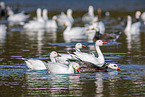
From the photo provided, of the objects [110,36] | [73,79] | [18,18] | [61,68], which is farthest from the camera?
[18,18]

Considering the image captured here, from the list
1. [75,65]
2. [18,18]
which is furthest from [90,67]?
[18,18]

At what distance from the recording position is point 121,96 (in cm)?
965

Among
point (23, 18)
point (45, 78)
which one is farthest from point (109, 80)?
point (23, 18)

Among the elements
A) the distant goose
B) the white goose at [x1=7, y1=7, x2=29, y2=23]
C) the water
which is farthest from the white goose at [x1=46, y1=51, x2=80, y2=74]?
the white goose at [x1=7, y1=7, x2=29, y2=23]

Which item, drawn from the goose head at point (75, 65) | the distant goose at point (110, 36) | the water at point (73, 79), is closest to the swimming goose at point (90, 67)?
the water at point (73, 79)

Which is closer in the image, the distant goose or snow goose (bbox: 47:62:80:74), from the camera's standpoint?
snow goose (bbox: 47:62:80:74)

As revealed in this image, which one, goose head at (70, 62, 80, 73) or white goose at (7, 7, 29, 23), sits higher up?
white goose at (7, 7, 29, 23)

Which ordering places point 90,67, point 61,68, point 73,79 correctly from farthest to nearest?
point 90,67
point 61,68
point 73,79

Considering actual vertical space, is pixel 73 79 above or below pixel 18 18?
below

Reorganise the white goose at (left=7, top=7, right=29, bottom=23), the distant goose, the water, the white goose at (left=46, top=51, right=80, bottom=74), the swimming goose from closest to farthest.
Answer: the water → the white goose at (left=46, top=51, right=80, bottom=74) → the swimming goose → the distant goose → the white goose at (left=7, top=7, right=29, bottom=23)

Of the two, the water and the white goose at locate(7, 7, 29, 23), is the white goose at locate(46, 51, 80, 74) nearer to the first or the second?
the water

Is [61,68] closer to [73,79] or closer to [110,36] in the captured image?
[73,79]

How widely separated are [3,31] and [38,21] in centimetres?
590

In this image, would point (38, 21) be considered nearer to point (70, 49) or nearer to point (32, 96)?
point (70, 49)
